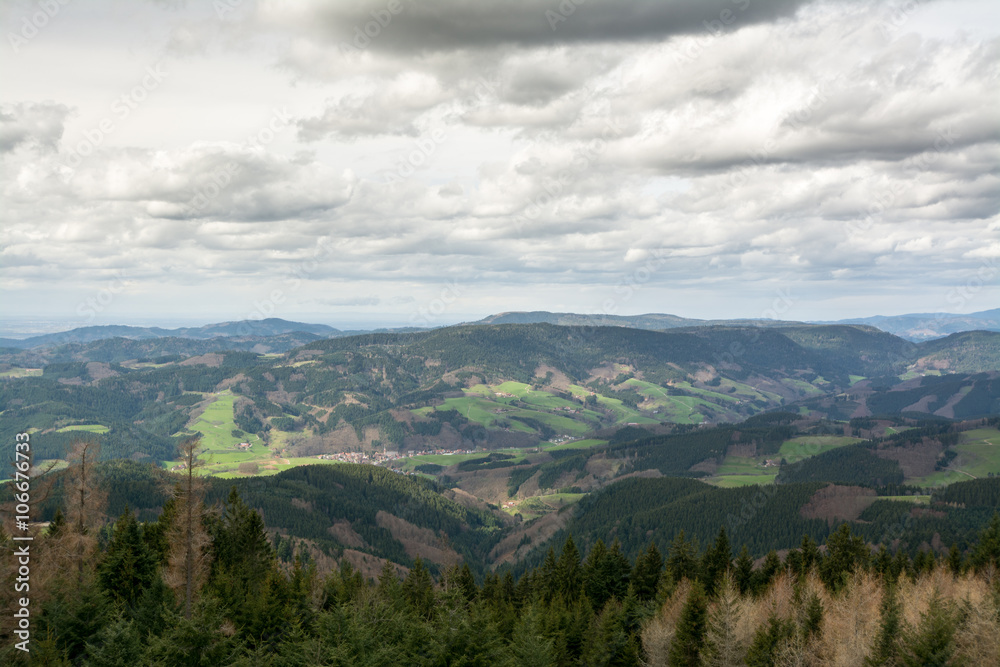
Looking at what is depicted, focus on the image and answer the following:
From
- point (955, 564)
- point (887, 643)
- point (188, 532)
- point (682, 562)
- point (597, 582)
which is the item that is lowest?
point (597, 582)

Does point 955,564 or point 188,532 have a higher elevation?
point 188,532

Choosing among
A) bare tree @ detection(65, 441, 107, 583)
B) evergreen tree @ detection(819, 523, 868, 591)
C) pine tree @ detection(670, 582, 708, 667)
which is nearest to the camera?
bare tree @ detection(65, 441, 107, 583)

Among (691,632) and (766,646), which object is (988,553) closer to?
(691,632)

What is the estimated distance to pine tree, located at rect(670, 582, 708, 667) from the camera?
69.7 m

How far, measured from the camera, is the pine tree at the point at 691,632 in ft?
229

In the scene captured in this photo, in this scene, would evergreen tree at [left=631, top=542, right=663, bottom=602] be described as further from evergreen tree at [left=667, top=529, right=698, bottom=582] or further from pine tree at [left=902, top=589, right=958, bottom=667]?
pine tree at [left=902, top=589, right=958, bottom=667]

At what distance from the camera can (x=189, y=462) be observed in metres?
54.6

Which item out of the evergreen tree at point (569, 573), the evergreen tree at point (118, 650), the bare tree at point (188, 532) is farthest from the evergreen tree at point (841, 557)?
the evergreen tree at point (118, 650)

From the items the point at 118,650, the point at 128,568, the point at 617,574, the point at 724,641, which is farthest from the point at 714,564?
the point at 118,650

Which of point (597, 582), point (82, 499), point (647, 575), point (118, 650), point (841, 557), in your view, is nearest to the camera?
point (118, 650)

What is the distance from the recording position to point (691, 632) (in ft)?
232

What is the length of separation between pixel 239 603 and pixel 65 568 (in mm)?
17569

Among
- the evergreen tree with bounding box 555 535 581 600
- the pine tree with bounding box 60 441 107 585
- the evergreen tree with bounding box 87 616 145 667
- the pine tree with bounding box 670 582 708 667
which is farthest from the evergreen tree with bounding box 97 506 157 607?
the evergreen tree with bounding box 555 535 581 600

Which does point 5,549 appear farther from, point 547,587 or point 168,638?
point 547,587
